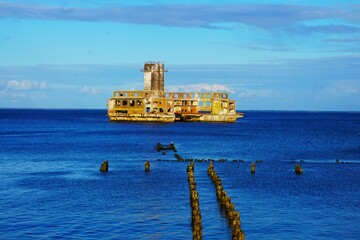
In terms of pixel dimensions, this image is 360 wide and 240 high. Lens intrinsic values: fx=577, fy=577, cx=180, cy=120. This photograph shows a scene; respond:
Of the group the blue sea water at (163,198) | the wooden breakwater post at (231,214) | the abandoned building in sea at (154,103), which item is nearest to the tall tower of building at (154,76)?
the abandoned building in sea at (154,103)

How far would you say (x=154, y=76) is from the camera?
189m

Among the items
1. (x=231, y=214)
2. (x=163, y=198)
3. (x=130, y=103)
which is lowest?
(x=163, y=198)

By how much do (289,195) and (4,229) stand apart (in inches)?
908

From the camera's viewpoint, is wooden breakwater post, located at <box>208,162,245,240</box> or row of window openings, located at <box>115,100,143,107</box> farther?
row of window openings, located at <box>115,100,143,107</box>

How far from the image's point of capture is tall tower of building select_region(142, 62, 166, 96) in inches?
7441

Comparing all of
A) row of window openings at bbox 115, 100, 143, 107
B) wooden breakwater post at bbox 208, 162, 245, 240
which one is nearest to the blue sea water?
wooden breakwater post at bbox 208, 162, 245, 240

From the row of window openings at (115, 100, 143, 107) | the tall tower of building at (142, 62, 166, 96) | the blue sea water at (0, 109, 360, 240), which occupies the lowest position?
the blue sea water at (0, 109, 360, 240)

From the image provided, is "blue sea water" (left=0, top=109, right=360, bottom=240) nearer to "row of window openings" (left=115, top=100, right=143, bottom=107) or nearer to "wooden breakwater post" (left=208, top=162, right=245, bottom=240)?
"wooden breakwater post" (left=208, top=162, right=245, bottom=240)

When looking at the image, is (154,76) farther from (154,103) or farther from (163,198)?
(163,198)

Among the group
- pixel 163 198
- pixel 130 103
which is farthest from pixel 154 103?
pixel 163 198

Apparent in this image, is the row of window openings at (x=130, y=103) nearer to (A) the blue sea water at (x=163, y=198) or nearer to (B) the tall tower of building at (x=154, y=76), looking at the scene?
(B) the tall tower of building at (x=154, y=76)

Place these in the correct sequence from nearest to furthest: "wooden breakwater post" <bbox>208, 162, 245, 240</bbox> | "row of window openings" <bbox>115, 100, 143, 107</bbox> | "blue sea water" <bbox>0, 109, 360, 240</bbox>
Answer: "wooden breakwater post" <bbox>208, 162, 245, 240</bbox> < "blue sea water" <bbox>0, 109, 360, 240</bbox> < "row of window openings" <bbox>115, 100, 143, 107</bbox>

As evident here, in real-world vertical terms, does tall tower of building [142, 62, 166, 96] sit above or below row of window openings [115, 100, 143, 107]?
above

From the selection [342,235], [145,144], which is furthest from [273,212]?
[145,144]
